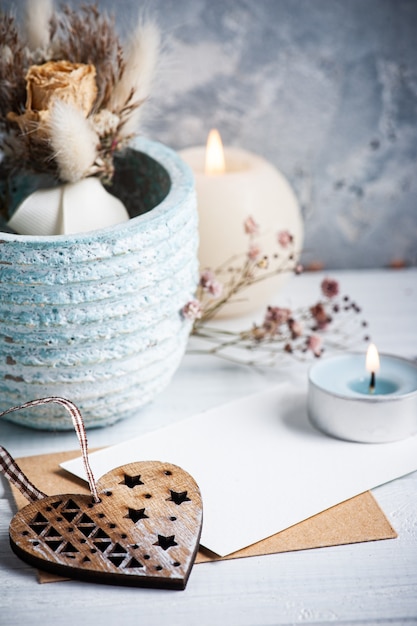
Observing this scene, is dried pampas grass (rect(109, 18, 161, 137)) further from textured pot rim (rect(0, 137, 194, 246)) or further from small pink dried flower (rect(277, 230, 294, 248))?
small pink dried flower (rect(277, 230, 294, 248))

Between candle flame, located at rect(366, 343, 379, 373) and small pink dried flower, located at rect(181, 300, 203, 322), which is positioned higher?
small pink dried flower, located at rect(181, 300, 203, 322)

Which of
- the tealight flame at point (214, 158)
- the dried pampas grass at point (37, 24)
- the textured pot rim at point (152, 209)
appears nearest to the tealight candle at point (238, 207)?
the tealight flame at point (214, 158)

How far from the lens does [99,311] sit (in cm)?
57

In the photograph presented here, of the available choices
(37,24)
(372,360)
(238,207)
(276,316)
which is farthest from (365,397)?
(37,24)

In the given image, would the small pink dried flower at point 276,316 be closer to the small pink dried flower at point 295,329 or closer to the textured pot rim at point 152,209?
the small pink dried flower at point 295,329

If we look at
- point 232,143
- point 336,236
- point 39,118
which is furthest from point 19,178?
point 336,236

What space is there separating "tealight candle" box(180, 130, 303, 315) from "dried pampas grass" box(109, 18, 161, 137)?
157 mm

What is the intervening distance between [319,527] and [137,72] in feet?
1.19

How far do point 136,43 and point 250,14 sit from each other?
0.83ft

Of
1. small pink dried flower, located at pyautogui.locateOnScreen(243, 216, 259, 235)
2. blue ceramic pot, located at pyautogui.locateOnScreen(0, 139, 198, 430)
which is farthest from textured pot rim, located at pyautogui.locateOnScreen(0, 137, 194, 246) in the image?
small pink dried flower, located at pyautogui.locateOnScreen(243, 216, 259, 235)

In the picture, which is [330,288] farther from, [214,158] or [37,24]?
[37,24]

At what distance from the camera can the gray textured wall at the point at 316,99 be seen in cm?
84

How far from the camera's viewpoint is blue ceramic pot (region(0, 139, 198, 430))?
0.54m

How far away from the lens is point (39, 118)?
23.5 inches
